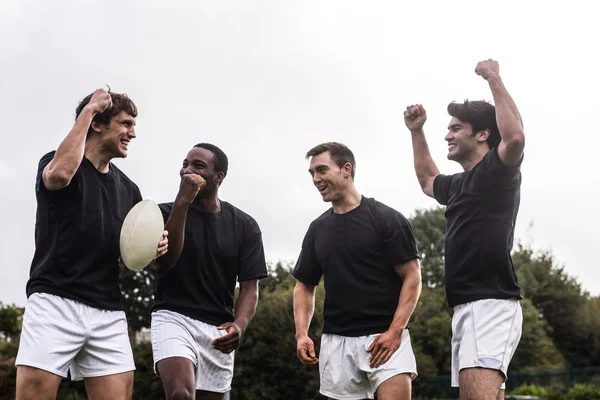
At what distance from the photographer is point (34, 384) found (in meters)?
4.98

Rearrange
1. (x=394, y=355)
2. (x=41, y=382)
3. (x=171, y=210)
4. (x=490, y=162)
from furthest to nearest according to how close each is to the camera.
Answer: (x=171, y=210)
(x=394, y=355)
(x=490, y=162)
(x=41, y=382)

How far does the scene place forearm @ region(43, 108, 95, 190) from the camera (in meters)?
4.99

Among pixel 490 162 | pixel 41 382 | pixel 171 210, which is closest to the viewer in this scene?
pixel 41 382

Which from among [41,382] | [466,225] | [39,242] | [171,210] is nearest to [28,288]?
[39,242]

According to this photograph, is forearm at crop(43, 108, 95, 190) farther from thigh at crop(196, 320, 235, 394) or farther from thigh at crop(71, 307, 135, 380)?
thigh at crop(196, 320, 235, 394)

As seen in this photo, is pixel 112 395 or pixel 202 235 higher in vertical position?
A: pixel 202 235

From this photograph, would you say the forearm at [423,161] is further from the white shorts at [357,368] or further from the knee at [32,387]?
the knee at [32,387]

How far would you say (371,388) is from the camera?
19.4 ft

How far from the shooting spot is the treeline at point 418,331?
2522 cm

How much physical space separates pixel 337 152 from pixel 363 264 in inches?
37.4

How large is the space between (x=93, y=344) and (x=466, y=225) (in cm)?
268

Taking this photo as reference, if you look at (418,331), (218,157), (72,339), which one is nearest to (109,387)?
(72,339)

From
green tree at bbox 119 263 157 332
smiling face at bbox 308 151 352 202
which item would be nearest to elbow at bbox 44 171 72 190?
smiling face at bbox 308 151 352 202

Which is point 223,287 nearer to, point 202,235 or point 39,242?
point 202,235
